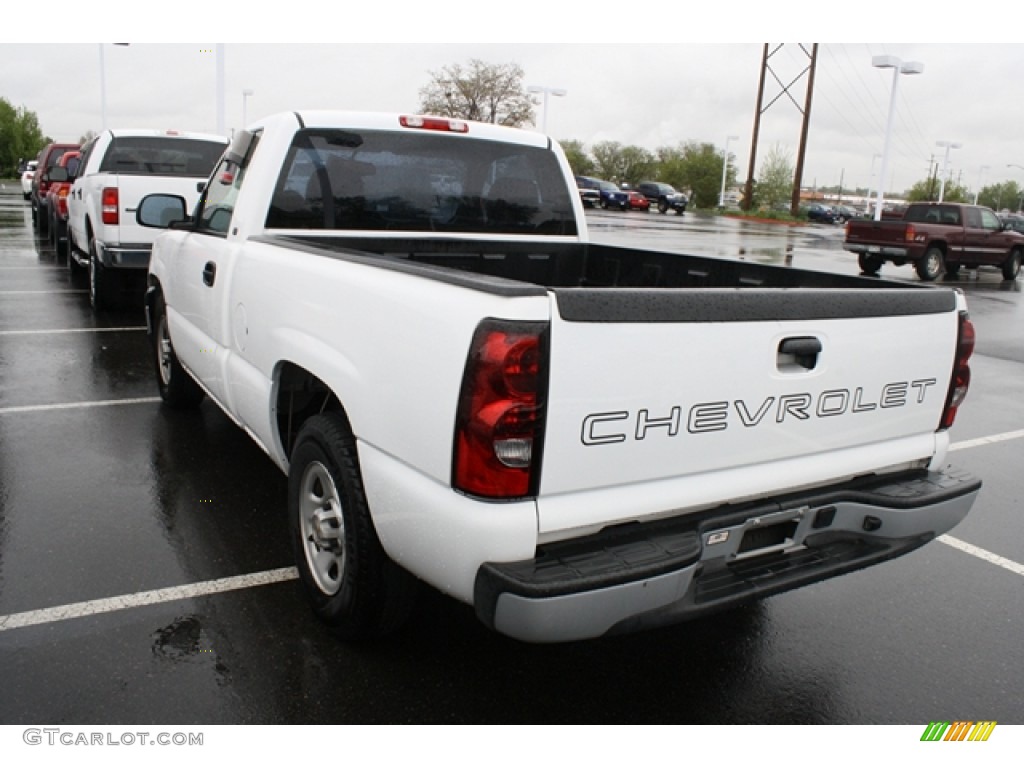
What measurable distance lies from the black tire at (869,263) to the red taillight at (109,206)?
1747 cm

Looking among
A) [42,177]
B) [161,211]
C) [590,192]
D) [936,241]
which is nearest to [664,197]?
[590,192]

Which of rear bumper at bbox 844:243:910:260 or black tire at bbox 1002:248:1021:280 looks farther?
black tire at bbox 1002:248:1021:280

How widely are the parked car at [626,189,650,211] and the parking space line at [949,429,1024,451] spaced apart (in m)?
43.9

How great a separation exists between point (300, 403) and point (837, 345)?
7.23ft

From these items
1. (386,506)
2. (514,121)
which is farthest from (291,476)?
(514,121)

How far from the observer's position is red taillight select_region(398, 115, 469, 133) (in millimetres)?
4410

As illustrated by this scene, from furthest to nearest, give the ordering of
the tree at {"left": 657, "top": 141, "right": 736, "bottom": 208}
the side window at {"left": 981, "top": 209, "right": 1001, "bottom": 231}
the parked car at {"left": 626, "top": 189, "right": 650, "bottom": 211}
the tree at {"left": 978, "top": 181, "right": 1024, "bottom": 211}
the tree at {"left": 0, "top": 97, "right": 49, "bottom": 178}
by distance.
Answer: the tree at {"left": 978, "top": 181, "right": 1024, "bottom": 211}, the tree at {"left": 0, "top": 97, "right": 49, "bottom": 178}, the tree at {"left": 657, "top": 141, "right": 736, "bottom": 208}, the parked car at {"left": 626, "top": 189, "right": 650, "bottom": 211}, the side window at {"left": 981, "top": 209, "right": 1001, "bottom": 231}

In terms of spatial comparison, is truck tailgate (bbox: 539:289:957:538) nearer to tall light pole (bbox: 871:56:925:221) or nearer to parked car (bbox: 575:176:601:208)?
tall light pole (bbox: 871:56:925:221)

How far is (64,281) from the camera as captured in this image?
41.4 ft

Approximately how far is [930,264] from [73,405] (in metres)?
19.0

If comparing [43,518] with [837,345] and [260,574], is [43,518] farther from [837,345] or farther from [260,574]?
[837,345]

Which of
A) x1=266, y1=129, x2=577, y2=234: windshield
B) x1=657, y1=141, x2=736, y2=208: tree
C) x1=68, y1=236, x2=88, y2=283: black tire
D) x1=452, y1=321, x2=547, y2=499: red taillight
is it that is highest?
x1=657, y1=141, x2=736, y2=208: tree

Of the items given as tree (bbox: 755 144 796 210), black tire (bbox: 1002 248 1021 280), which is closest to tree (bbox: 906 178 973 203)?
tree (bbox: 755 144 796 210)

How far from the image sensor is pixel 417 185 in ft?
14.9
